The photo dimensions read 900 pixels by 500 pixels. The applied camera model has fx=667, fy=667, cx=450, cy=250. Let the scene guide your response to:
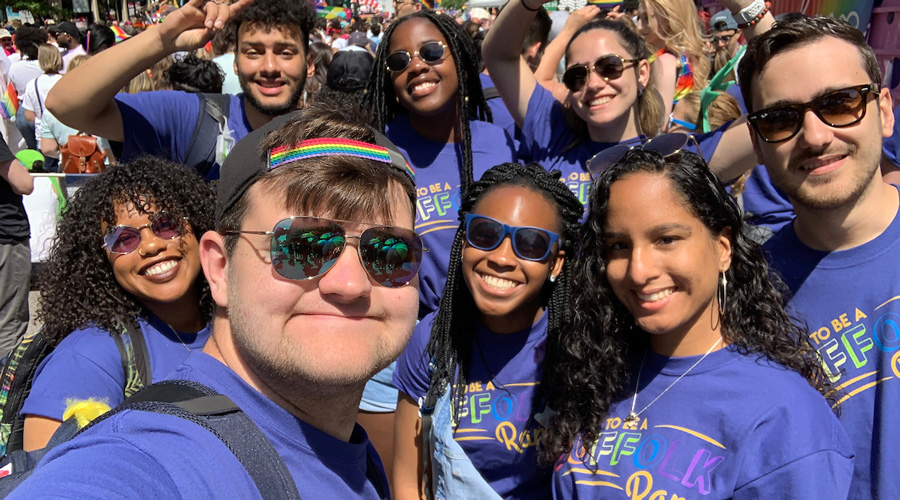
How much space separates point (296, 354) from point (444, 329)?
4.17 ft

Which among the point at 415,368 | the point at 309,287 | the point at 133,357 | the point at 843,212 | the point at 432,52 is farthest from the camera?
the point at 432,52

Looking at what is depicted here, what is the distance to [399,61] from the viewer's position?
333 centimetres

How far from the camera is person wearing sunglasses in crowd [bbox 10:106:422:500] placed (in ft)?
4.33

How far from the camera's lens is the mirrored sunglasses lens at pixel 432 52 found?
10.9ft

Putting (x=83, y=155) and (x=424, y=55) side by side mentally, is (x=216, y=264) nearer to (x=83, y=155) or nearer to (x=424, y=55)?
(x=424, y=55)

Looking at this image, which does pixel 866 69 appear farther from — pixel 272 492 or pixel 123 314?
pixel 123 314

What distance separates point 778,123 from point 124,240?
7.22 ft

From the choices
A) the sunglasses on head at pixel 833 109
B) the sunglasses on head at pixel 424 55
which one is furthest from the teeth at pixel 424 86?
the sunglasses on head at pixel 833 109

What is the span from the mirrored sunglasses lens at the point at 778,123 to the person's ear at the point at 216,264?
5.39 feet

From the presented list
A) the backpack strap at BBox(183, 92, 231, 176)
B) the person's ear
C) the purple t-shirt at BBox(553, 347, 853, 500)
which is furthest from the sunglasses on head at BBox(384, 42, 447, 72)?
the person's ear

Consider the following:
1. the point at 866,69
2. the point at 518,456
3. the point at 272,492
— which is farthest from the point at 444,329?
the point at 866,69

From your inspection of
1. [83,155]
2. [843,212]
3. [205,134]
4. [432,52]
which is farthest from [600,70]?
[83,155]

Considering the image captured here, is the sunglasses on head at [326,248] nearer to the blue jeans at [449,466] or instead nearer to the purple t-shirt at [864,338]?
the blue jeans at [449,466]

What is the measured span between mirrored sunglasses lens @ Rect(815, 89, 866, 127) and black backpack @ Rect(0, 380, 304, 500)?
1.81 meters
